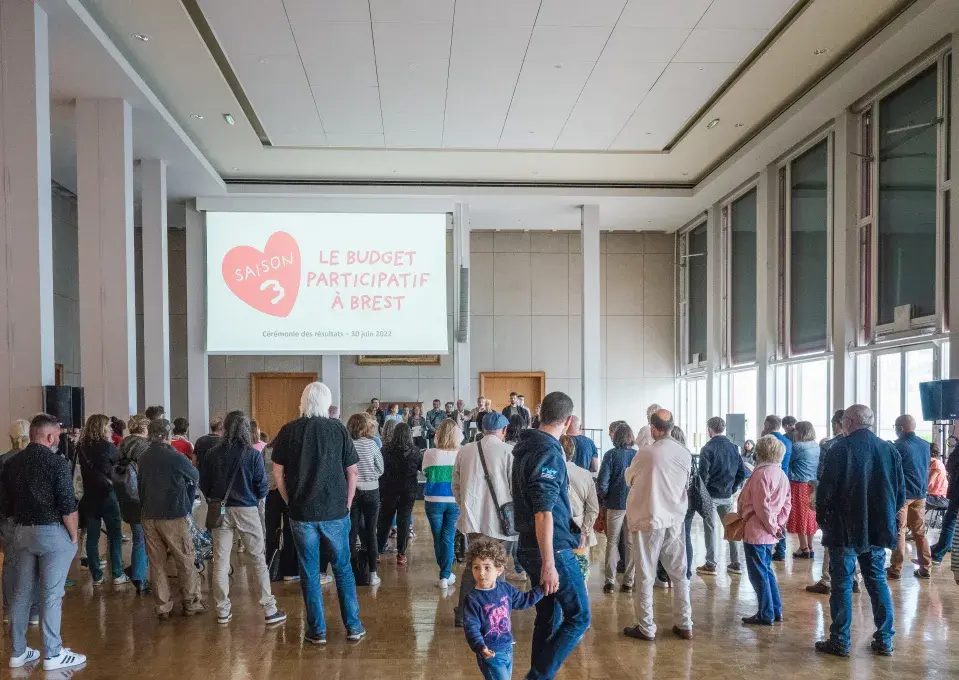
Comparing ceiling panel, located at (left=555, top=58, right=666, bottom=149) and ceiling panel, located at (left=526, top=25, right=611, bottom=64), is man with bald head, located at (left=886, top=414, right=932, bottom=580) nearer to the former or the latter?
ceiling panel, located at (left=526, top=25, right=611, bottom=64)

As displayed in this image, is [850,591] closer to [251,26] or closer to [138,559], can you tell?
[138,559]

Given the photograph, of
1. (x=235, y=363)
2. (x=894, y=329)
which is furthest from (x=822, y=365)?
(x=235, y=363)

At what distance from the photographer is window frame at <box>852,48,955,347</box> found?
9039 millimetres

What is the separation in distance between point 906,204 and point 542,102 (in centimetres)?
493

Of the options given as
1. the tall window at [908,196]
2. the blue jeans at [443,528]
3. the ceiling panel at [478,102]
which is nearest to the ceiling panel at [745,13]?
the tall window at [908,196]

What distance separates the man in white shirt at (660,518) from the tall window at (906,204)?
5.48 meters

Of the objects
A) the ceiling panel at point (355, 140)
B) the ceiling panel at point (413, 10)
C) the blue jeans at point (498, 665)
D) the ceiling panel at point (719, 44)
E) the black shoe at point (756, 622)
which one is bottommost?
the black shoe at point (756, 622)

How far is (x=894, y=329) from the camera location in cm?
1015

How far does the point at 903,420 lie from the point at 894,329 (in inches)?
138

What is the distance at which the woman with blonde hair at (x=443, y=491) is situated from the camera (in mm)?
6617

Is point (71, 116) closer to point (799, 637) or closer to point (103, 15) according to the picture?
point (103, 15)

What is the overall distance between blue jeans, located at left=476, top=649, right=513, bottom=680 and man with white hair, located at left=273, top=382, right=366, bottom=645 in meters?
1.97

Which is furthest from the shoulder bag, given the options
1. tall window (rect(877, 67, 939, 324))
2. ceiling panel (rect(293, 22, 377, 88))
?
tall window (rect(877, 67, 939, 324))

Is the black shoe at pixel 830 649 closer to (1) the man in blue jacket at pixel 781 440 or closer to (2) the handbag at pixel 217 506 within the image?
(1) the man in blue jacket at pixel 781 440
